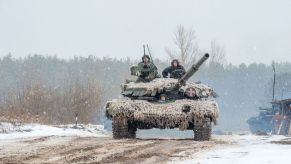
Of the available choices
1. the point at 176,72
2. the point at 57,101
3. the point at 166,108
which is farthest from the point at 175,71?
the point at 57,101

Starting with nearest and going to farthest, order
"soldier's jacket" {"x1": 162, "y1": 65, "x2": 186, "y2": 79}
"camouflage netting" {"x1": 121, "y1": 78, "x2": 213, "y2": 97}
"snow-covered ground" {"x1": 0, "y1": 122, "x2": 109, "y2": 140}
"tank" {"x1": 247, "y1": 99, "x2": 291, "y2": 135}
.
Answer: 1. "camouflage netting" {"x1": 121, "y1": 78, "x2": 213, "y2": 97}
2. "snow-covered ground" {"x1": 0, "y1": 122, "x2": 109, "y2": 140}
3. "soldier's jacket" {"x1": 162, "y1": 65, "x2": 186, "y2": 79}
4. "tank" {"x1": 247, "y1": 99, "x2": 291, "y2": 135}

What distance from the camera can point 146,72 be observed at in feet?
49.7

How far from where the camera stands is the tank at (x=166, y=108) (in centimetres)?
1298

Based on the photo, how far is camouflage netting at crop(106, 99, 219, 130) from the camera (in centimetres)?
1294

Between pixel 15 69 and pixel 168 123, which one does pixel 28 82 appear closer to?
pixel 168 123

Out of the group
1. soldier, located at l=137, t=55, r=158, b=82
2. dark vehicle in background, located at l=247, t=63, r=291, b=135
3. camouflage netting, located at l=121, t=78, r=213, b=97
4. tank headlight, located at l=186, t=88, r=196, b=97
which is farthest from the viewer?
dark vehicle in background, located at l=247, t=63, r=291, b=135

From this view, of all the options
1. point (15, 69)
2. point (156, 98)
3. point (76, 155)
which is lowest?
point (76, 155)

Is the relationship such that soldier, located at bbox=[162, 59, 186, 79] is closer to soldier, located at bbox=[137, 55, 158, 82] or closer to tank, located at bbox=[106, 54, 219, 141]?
soldier, located at bbox=[137, 55, 158, 82]

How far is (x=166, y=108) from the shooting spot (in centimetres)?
1309

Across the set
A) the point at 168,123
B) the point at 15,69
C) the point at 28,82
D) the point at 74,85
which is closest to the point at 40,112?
the point at 28,82

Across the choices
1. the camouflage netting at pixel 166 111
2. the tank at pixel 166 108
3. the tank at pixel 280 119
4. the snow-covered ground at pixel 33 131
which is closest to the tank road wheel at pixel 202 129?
the tank at pixel 166 108

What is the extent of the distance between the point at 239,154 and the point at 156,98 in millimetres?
5681

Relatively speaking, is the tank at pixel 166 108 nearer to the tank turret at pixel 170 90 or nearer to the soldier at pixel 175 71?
the tank turret at pixel 170 90

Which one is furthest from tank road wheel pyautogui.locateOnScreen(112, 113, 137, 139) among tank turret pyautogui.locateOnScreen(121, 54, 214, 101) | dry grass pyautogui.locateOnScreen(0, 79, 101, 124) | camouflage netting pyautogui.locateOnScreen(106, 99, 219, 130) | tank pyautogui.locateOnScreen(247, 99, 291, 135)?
tank pyautogui.locateOnScreen(247, 99, 291, 135)
